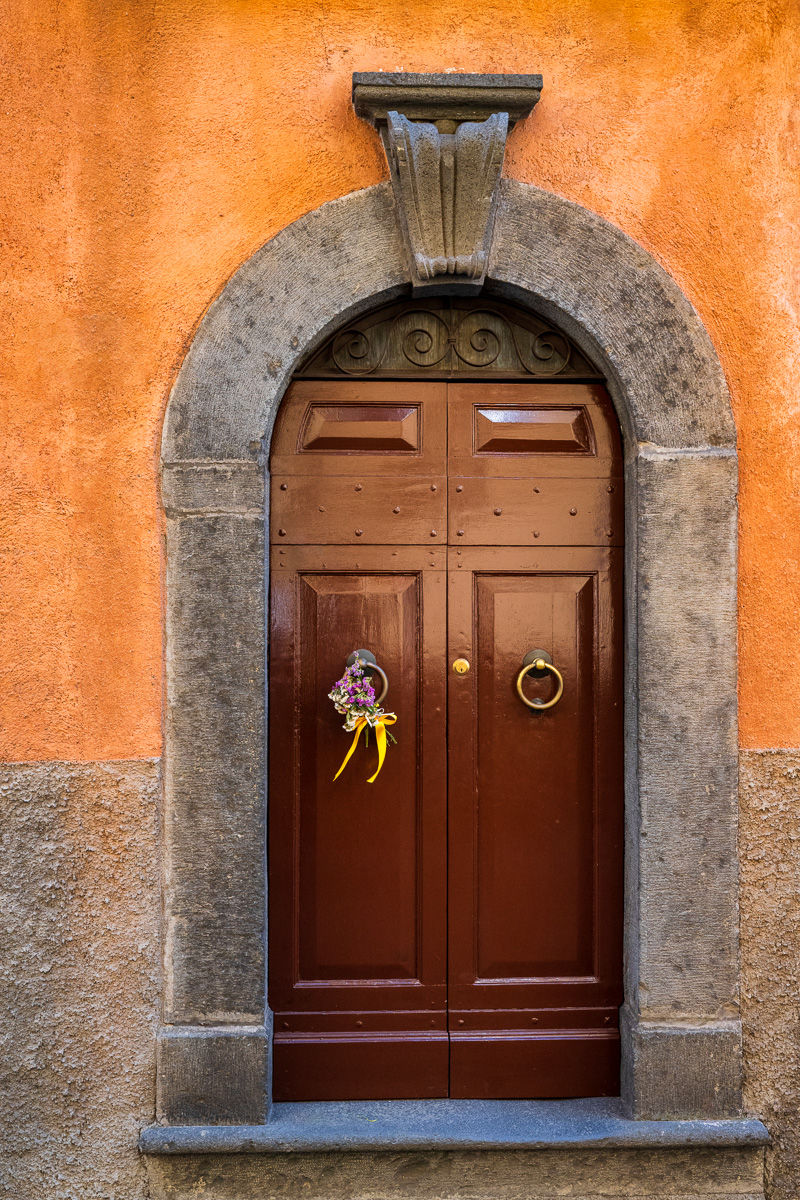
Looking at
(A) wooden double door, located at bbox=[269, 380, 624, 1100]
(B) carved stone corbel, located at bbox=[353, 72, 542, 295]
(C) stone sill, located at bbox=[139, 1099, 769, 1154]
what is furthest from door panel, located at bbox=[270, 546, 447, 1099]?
(B) carved stone corbel, located at bbox=[353, 72, 542, 295]

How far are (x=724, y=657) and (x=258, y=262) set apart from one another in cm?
200

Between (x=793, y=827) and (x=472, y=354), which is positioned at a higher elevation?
(x=472, y=354)

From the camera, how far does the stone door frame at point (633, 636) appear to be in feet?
8.23

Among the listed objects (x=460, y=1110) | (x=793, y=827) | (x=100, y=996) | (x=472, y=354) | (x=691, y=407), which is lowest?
(x=460, y=1110)

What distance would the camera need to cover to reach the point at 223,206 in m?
2.59

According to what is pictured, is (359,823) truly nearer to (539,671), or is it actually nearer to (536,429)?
(539,671)

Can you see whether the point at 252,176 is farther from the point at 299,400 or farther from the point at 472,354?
the point at 472,354

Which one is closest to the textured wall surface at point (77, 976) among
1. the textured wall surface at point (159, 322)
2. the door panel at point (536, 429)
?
the textured wall surface at point (159, 322)

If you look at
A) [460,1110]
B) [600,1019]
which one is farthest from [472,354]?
[460,1110]

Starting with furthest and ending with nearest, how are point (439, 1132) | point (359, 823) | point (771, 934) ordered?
point (359, 823), point (771, 934), point (439, 1132)

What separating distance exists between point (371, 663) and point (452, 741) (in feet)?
1.29

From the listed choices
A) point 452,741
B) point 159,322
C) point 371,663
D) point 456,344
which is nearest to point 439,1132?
point 452,741

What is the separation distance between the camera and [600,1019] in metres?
2.70

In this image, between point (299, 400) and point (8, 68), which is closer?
point (8, 68)
